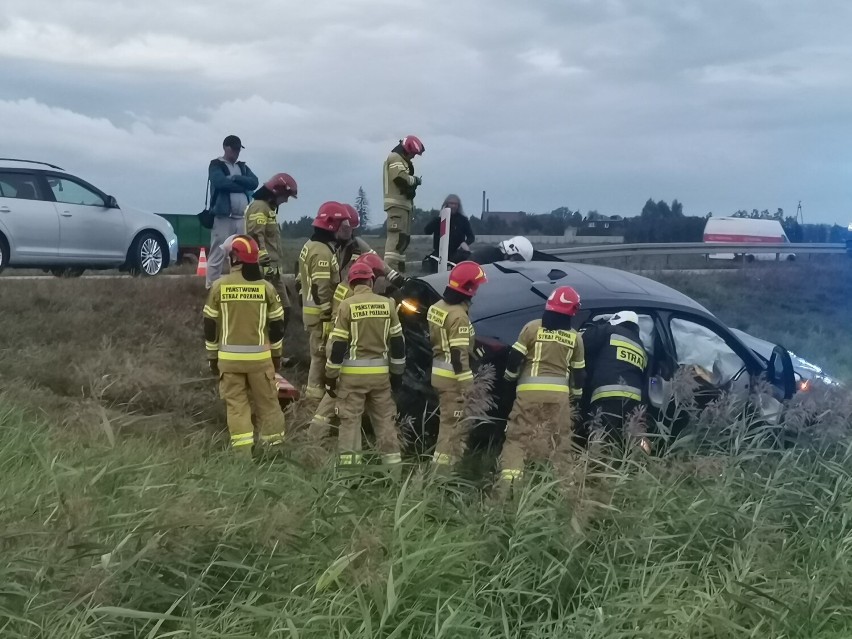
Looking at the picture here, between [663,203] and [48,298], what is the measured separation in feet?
27.1

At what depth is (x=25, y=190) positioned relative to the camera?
11.0m

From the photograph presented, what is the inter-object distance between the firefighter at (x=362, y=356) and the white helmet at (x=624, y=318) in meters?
1.46

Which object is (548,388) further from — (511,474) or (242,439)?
(242,439)

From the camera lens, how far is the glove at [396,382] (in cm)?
640

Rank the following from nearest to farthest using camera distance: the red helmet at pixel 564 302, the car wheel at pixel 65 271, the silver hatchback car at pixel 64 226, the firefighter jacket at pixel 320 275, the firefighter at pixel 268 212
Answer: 1. the red helmet at pixel 564 302
2. the firefighter jacket at pixel 320 275
3. the firefighter at pixel 268 212
4. the silver hatchback car at pixel 64 226
5. the car wheel at pixel 65 271

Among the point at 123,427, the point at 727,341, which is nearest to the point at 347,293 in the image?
the point at 123,427

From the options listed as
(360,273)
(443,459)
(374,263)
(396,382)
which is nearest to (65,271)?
(374,263)

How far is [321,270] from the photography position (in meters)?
7.53

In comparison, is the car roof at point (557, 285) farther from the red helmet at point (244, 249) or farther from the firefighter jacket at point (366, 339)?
the red helmet at point (244, 249)

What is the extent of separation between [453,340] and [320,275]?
2013 millimetres

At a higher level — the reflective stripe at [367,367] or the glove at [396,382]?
the reflective stripe at [367,367]

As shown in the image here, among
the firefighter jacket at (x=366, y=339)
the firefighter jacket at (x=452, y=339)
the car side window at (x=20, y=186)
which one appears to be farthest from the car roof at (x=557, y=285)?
the car side window at (x=20, y=186)

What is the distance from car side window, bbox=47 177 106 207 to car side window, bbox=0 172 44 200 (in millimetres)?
184

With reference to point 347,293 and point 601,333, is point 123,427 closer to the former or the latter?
point 347,293
